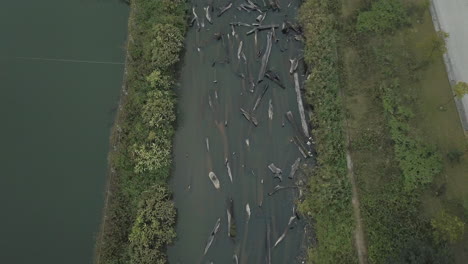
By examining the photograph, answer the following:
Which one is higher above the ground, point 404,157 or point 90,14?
point 90,14

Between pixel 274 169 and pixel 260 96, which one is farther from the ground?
pixel 260 96

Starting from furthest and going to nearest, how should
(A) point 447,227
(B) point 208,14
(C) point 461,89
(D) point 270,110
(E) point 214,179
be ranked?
(B) point 208,14 < (D) point 270,110 < (E) point 214,179 < (C) point 461,89 < (A) point 447,227

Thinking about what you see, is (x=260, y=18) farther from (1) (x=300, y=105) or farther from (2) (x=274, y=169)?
(2) (x=274, y=169)

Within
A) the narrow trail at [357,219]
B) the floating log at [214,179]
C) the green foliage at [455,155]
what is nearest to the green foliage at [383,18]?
the narrow trail at [357,219]

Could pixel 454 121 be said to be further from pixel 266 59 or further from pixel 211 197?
pixel 211 197

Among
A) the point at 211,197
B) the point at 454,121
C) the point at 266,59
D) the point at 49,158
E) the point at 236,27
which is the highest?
the point at 236,27

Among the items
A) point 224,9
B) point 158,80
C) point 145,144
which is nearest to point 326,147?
point 145,144

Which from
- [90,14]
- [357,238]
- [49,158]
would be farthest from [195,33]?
[357,238]

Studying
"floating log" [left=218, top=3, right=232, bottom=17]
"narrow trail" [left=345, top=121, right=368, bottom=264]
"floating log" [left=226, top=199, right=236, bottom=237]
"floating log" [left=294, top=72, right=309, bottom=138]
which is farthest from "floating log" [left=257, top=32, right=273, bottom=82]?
"floating log" [left=226, top=199, right=236, bottom=237]
